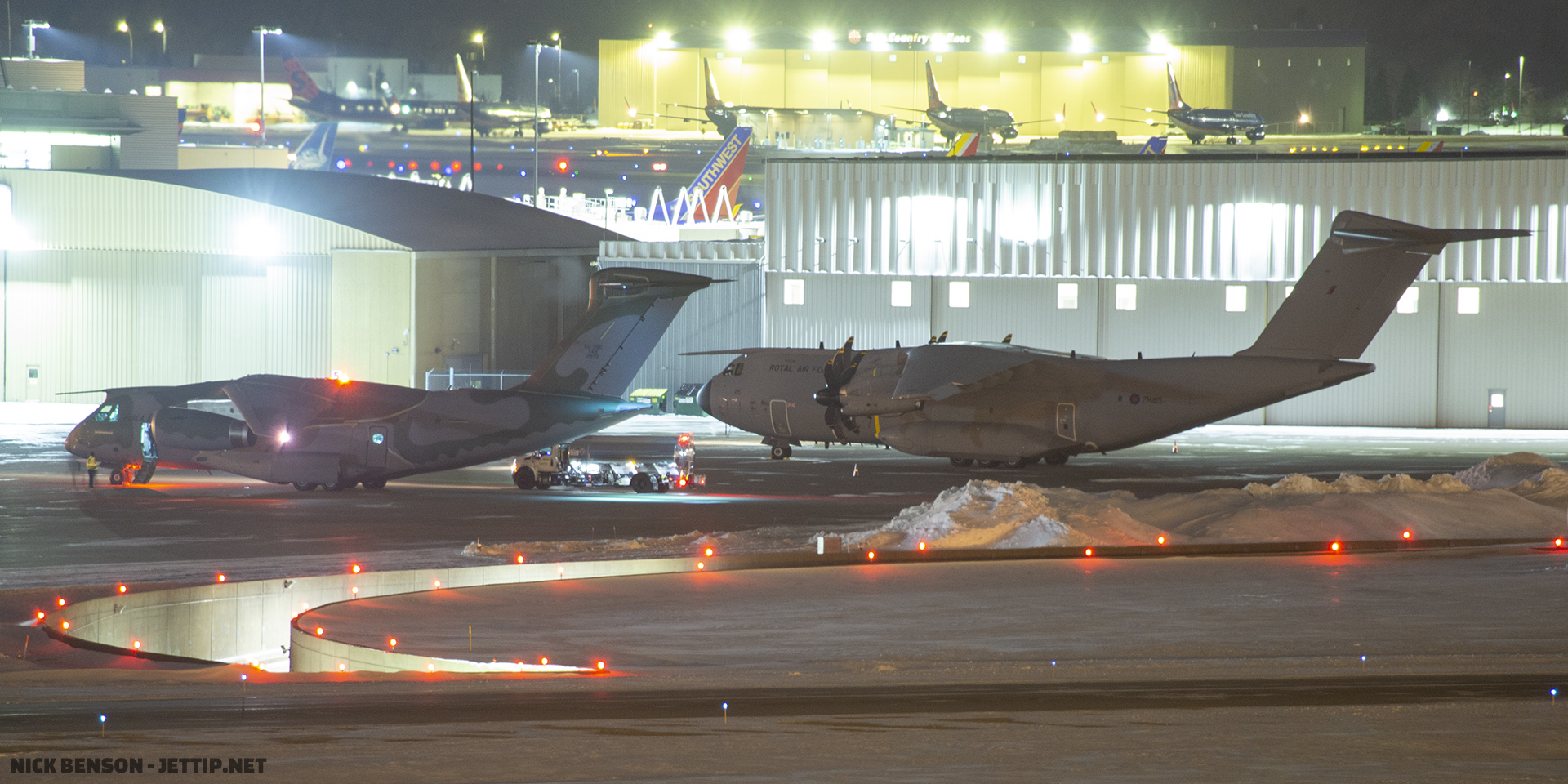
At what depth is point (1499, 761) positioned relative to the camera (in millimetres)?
11492

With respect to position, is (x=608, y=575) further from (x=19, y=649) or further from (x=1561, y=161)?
(x=1561, y=161)

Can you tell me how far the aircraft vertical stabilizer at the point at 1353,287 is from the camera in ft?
108

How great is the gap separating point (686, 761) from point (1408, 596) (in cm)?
1134

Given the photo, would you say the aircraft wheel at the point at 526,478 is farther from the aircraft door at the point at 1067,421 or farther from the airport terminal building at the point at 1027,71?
the airport terminal building at the point at 1027,71

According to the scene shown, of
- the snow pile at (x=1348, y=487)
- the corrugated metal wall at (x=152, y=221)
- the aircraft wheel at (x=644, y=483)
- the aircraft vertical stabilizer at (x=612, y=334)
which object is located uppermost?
the corrugated metal wall at (x=152, y=221)

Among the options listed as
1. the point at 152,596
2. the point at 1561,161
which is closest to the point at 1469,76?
the point at 1561,161

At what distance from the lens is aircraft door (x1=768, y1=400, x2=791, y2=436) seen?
1538 inches

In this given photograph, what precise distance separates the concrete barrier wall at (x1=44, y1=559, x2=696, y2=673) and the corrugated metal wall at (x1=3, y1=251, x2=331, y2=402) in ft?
101

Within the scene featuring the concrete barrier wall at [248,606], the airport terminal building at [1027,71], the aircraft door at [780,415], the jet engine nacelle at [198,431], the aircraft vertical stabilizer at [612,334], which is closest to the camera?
the concrete barrier wall at [248,606]

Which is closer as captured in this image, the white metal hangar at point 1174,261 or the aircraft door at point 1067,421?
the aircraft door at point 1067,421

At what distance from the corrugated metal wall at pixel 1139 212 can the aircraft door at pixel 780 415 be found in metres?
12.2

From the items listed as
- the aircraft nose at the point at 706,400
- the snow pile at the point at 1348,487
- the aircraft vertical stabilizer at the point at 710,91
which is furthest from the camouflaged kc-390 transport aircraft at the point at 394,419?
the aircraft vertical stabilizer at the point at 710,91

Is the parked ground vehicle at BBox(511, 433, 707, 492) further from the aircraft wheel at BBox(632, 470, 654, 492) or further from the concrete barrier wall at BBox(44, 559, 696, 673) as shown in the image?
the concrete barrier wall at BBox(44, 559, 696, 673)

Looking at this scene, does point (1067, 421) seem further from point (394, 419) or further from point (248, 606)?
point (248, 606)
